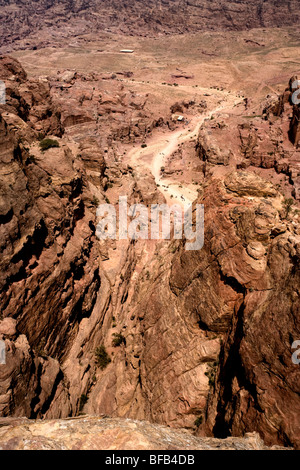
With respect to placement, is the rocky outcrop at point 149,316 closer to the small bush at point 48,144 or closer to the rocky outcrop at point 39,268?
the rocky outcrop at point 39,268

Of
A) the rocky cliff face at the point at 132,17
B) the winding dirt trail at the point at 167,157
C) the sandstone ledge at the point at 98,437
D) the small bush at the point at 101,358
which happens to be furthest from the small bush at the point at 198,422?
the rocky cliff face at the point at 132,17

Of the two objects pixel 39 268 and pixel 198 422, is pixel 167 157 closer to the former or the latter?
pixel 39 268

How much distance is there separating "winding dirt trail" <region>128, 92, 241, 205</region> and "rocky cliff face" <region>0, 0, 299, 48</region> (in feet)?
345

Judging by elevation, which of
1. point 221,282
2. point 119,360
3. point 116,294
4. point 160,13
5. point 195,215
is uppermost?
point 160,13

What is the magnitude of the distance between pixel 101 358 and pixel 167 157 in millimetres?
45469

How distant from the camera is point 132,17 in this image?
152750mm

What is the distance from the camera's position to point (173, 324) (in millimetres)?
14430

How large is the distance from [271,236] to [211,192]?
438 cm

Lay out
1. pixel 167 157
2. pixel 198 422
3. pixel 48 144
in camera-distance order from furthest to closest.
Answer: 1. pixel 167 157
2. pixel 48 144
3. pixel 198 422

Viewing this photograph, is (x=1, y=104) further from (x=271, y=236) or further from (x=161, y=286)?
(x=271, y=236)

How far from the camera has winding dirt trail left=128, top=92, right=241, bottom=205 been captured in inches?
1703

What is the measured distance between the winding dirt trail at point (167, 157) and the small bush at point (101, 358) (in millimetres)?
27278

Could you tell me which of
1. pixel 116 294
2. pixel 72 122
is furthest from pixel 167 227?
pixel 72 122

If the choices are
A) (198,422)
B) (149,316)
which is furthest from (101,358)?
(198,422)
